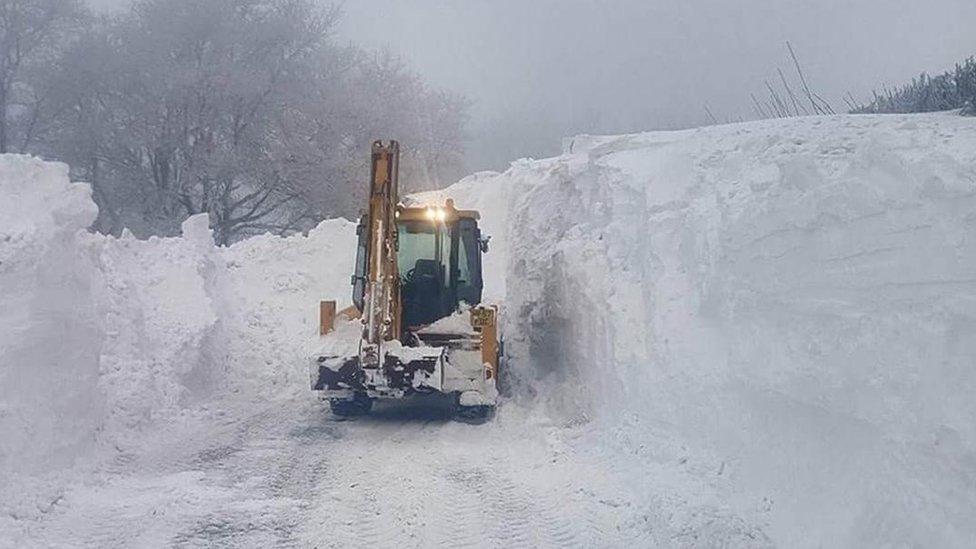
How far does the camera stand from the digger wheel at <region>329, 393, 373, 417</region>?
1248 cm

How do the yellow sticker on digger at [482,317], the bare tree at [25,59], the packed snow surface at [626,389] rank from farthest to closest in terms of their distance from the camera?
the bare tree at [25,59]
the yellow sticker on digger at [482,317]
the packed snow surface at [626,389]

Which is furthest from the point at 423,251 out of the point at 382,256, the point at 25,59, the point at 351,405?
the point at 25,59

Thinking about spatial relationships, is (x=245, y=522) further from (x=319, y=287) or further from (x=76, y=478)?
(x=319, y=287)

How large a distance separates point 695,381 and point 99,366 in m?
6.87

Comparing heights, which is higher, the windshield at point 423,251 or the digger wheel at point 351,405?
the windshield at point 423,251

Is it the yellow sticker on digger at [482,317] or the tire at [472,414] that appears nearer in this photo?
the tire at [472,414]

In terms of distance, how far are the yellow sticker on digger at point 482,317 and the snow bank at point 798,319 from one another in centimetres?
140

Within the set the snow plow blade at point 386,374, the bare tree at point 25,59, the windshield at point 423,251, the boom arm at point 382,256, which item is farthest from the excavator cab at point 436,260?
the bare tree at point 25,59

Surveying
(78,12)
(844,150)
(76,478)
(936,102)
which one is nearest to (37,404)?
(76,478)

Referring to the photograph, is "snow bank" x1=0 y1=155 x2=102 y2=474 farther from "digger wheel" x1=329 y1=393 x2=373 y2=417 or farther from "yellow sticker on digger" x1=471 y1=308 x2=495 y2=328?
"yellow sticker on digger" x1=471 y1=308 x2=495 y2=328

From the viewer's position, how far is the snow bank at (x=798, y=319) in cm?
611

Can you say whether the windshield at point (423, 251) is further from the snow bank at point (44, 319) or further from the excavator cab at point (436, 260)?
the snow bank at point (44, 319)

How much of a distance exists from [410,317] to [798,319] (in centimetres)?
666

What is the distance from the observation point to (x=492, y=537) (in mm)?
7574
